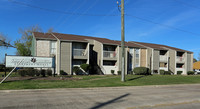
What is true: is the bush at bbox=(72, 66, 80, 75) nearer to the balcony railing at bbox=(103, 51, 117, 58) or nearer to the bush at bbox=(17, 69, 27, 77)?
the balcony railing at bbox=(103, 51, 117, 58)

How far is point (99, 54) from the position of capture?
30828 millimetres

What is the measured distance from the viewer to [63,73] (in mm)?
25734

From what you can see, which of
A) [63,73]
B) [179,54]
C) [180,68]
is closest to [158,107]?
[63,73]

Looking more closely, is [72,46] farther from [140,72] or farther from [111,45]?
[140,72]

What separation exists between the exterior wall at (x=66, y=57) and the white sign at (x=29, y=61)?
21.7ft

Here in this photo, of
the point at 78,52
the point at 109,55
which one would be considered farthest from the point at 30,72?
the point at 109,55

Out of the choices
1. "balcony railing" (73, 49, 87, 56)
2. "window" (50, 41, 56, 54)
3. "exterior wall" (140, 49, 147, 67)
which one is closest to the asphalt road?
"window" (50, 41, 56, 54)

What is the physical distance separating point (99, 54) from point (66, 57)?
21.0 feet

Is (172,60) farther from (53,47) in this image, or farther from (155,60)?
(53,47)

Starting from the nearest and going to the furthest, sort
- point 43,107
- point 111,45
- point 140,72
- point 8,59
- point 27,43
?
point 43,107 < point 8,59 < point 140,72 < point 111,45 < point 27,43

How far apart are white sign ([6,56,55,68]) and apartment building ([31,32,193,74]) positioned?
6536mm

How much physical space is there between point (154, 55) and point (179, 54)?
38.2 ft

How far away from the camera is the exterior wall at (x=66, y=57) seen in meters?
26.6

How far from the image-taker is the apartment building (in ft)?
87.1
